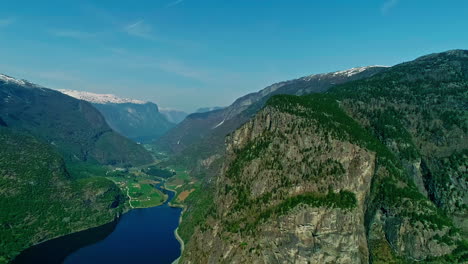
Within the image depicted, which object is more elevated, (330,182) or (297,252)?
(330,182)

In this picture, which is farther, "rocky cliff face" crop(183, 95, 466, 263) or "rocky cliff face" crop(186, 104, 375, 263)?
"rocky cliff face" crop(186, 104, 375, 263)

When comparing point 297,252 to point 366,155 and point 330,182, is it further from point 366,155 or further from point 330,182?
point 366,155

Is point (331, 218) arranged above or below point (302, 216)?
below

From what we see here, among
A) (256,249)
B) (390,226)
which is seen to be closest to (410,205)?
(390,226)

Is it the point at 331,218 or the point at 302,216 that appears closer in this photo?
the point at 331,218

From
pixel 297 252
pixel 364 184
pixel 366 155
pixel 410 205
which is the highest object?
pixel 366 155

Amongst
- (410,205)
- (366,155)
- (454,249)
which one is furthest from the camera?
(366,155)

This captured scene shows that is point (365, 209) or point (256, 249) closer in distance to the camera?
point (256, 249)

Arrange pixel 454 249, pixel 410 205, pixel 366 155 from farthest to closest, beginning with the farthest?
pixel 366 155 < pixel 410 205 < pixel 454 249

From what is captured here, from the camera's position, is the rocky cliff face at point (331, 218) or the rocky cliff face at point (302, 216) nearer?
the rocky cliff face at point (331, 218)
